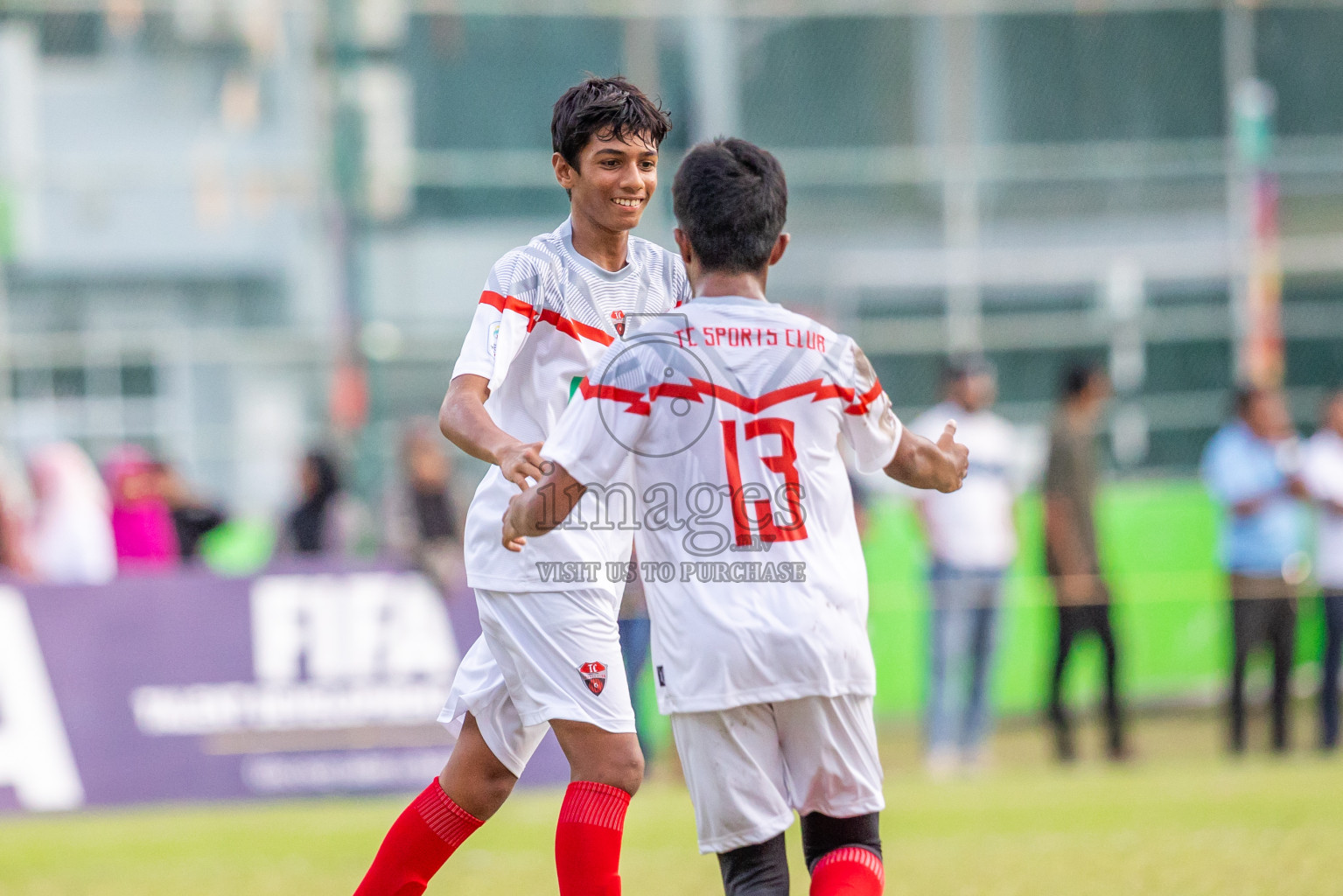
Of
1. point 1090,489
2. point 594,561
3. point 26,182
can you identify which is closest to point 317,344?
point 26,182

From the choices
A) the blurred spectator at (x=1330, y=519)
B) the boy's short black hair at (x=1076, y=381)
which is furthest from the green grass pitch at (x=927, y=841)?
the boy's short black hair at (x=1076, y=381)

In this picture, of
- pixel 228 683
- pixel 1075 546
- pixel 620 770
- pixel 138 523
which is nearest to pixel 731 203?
pixel 620 770

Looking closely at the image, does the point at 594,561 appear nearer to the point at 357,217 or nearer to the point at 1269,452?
the point at 1269,452

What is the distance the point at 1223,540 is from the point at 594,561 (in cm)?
696

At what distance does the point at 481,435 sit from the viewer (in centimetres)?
351

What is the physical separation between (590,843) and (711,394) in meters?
1.04

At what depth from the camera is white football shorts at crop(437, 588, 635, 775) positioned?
12.1 ft

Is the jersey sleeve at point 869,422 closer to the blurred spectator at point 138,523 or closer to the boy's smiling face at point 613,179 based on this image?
the boy's smiling face at point 613,179

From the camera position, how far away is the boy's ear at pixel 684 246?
3387 millimetres

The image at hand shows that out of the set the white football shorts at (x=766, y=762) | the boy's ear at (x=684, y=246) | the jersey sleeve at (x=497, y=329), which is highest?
the boy's ear at (x=684, y=246)

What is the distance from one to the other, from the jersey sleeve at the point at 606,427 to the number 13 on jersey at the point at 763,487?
0.17m

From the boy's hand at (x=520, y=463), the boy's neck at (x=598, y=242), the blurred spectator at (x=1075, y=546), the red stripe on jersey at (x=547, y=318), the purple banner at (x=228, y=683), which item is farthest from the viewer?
the blurred spectator at (x=1075, y=546)

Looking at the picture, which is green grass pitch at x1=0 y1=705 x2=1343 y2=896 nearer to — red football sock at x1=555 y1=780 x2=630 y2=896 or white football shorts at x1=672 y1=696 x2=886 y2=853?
red football sock at x1=555 y1=780 x2=630 y2=896

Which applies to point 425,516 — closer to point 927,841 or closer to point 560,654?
point 927,841
